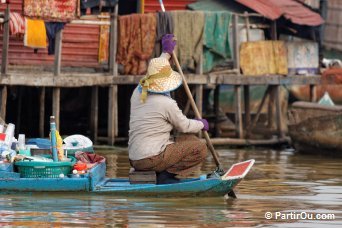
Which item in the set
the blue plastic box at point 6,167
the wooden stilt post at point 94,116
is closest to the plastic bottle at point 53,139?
the blue plastic box at point 6,167

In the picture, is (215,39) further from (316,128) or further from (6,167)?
(6,167)

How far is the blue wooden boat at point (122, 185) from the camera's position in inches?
479

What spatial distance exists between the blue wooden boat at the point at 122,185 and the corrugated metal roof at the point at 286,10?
11.2 metres

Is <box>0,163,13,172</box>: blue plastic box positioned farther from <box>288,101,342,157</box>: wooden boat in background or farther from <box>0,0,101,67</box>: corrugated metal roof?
<box>0,0,101,67</box>: corrugated metal roof

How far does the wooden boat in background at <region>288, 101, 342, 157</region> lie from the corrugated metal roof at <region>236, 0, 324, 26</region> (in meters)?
3.13

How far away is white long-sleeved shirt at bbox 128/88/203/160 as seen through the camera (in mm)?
12414

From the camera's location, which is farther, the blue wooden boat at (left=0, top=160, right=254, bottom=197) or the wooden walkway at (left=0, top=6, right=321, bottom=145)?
the wooden walkway at (left=0, top=6, right=321, bottom=145)

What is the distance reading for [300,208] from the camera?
12.2 metres

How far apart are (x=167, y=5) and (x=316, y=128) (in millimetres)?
5430

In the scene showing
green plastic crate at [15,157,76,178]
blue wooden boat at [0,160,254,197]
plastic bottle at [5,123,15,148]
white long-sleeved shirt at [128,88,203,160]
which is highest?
white long-sleeved shirt at [128,88,203,160]

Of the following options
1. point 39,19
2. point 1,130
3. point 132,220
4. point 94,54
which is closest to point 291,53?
point 94,54

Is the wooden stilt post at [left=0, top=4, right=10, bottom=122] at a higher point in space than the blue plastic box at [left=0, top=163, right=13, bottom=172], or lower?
higher

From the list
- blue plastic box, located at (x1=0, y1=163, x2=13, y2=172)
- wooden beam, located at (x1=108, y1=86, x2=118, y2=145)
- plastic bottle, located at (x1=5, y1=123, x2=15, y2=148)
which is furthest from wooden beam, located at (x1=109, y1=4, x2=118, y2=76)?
blue plastic box, located at (x1=0, y1=163, x2=13, y2=172)

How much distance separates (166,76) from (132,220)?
2.04 m
